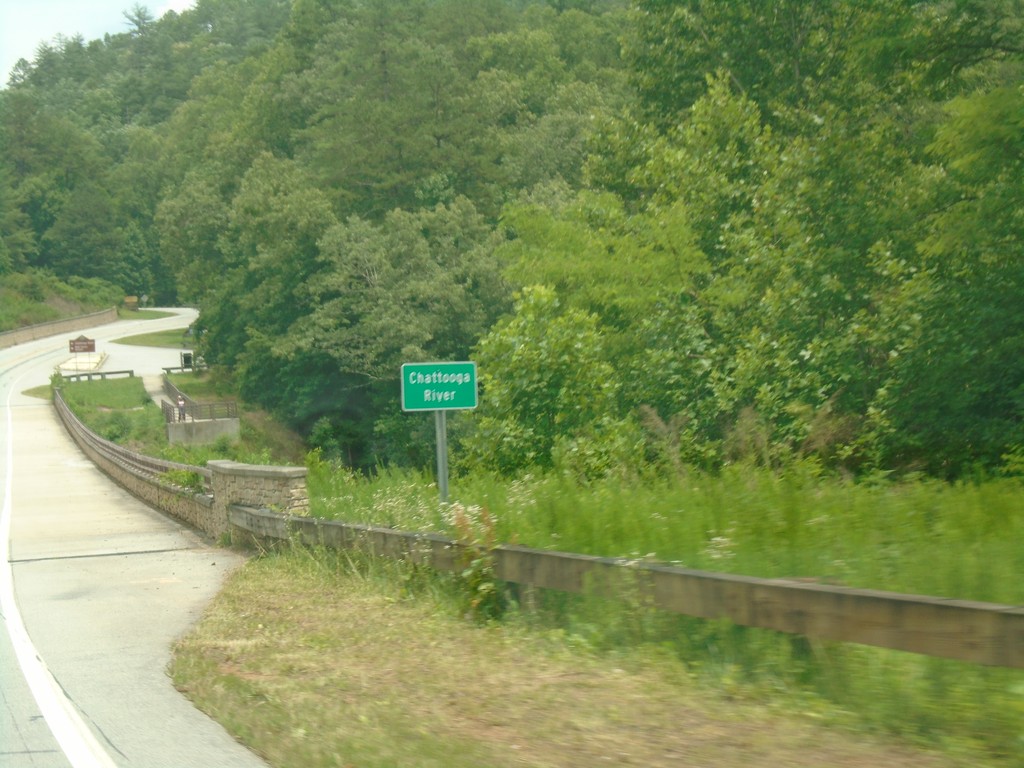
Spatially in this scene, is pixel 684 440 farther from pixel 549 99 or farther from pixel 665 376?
pixel 549 99

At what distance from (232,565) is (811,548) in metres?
9.58

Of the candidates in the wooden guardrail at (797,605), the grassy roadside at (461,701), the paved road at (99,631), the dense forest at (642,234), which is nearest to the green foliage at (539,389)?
the dense forest at (642,234)

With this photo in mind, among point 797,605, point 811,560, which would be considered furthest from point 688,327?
point 797,605

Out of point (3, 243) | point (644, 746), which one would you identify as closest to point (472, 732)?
point (644, 746)

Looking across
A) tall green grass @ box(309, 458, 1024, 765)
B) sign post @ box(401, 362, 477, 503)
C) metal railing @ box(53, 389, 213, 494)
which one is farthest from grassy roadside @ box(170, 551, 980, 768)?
metal railing @ box(53, 389, 213, 494)

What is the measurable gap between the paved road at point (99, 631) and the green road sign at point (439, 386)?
303 cm

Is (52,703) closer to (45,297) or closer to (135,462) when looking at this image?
(135,462)

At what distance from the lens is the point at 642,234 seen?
87.3 ft

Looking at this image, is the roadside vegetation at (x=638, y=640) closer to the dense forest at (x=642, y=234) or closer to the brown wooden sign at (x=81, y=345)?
the dense forest at (x=642, y=234)

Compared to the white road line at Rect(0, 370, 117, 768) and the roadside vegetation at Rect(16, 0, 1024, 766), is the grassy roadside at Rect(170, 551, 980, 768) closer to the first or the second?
the roadside vegetation at Rect(16, 0, 1024, 766)

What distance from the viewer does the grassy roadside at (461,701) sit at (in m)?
5.47

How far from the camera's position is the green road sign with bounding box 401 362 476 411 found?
12.0 meters

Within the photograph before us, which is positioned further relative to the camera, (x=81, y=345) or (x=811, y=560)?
(x=81, y=345)

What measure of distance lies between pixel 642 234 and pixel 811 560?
2027cm
